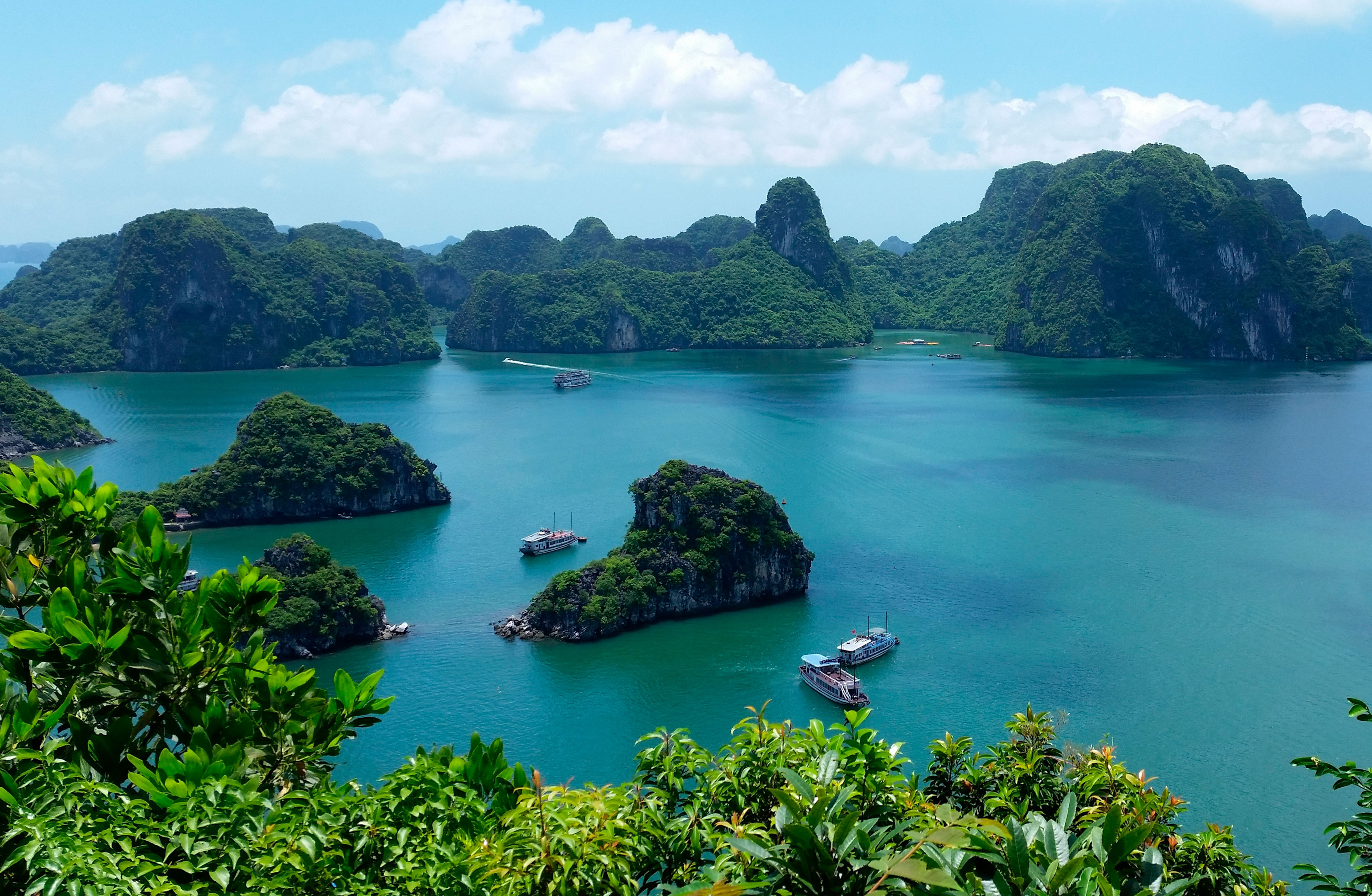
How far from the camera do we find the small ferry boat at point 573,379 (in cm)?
7412

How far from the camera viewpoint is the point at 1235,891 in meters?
5.41

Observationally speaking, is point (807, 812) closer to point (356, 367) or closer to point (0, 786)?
point (0, 786)

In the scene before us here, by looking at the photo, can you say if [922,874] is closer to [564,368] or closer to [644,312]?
[564,368]

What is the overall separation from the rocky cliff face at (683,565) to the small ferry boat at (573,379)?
4634cm

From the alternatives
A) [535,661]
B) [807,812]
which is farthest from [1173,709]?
[807,812]

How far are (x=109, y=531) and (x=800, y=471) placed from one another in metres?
38.0

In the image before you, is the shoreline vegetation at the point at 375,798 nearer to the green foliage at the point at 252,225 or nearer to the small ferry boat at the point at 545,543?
the small ferry boat at the point at 545,543

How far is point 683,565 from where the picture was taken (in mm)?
26922

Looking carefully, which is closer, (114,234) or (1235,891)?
(1235,891)

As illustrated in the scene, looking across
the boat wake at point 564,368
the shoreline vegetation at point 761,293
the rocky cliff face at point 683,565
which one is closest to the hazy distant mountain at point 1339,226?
the shoreline vegetation at point 761,293

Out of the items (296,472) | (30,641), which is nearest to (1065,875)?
(30,641)

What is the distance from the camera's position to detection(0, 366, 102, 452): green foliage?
4809 centimetres

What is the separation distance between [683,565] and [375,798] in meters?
21.4

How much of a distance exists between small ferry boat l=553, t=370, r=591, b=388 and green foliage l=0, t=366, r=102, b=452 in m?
31.2
